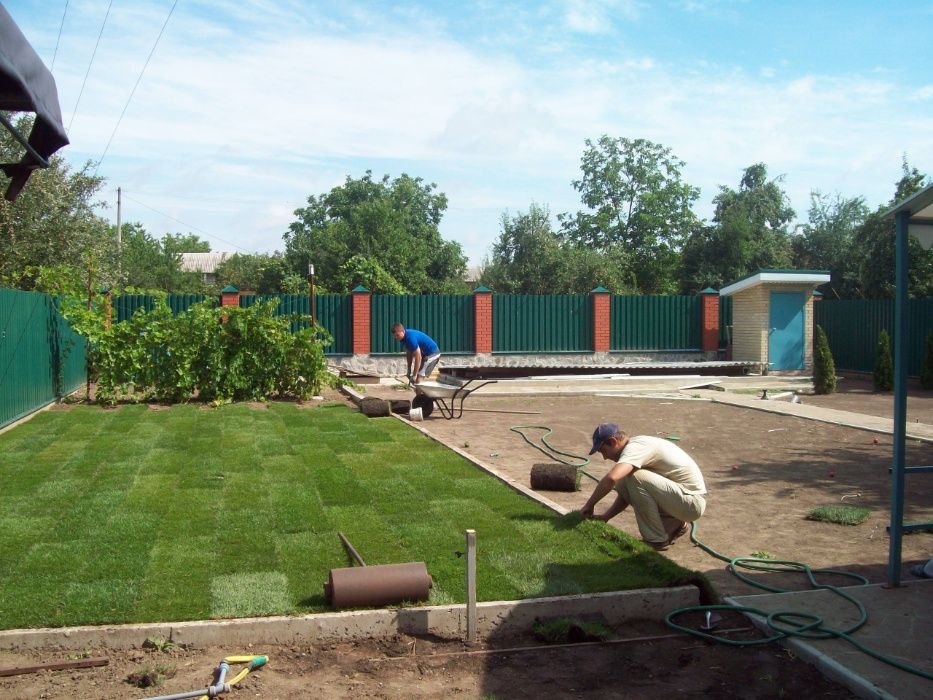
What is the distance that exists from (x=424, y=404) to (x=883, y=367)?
12057 millimetres

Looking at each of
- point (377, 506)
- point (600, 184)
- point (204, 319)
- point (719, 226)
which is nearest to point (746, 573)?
point (377, 506)

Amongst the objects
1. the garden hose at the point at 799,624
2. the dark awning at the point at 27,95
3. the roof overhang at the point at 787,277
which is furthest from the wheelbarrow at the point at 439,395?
the roof overhang at the point at 787,277

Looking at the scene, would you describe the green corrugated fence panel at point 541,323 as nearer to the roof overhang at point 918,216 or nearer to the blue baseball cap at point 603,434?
the blue baseball cap at point 603,434

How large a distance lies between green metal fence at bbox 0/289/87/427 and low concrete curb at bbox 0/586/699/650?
26.7 feet

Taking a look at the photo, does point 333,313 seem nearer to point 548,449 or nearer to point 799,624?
point 548,449

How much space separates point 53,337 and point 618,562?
12.4 meters

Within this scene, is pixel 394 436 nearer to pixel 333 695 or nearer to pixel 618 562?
pixel 618 562

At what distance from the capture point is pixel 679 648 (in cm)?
519

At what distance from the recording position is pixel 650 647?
5.20 metres

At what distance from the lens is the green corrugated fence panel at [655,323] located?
28.2 m

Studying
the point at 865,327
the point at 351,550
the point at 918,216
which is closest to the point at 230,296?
the point at 865,327

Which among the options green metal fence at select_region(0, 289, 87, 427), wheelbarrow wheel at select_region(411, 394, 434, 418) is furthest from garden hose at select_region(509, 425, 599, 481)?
green metal fence at select_region(0, 289, 87, 427)

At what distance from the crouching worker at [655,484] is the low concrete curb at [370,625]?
106 centimetres

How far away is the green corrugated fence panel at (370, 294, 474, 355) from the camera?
26.1 metres
